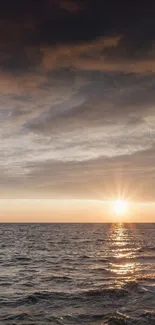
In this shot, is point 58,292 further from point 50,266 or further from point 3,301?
point 50,266

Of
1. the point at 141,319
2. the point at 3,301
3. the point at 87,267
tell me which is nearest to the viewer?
the point at 141,319

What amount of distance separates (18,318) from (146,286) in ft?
41.8

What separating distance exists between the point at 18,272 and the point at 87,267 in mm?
8156

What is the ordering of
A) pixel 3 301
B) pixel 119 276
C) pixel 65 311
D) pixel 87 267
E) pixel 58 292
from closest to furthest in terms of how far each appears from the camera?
1. pixel 65 311
2. pixel 3 301
3. pixel 58 292
4. pixel 119 276
5. pixel 87 267

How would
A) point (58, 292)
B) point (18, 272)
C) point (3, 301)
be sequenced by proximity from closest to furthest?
point (3, 301)
point (58, 292)
point (18, 272)

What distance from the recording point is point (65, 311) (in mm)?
20609

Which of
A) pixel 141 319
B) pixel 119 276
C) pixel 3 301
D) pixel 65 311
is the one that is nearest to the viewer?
pixel 141 319

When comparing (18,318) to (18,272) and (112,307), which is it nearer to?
(112,307)

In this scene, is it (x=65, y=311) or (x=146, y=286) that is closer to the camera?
(x=65, y=311)

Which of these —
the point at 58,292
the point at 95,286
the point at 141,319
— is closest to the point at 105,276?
the point at 95,286

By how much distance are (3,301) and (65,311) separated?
16.3 ft

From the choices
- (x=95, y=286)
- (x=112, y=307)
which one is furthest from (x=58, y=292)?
(x=112, y=307)

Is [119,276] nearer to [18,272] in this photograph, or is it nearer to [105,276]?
[105,276]

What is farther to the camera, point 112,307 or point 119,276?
point 119,276
